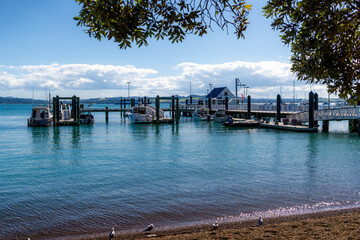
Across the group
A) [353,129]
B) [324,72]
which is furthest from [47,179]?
[353,129]

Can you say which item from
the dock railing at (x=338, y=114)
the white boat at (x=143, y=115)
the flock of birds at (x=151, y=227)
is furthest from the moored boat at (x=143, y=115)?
the flock of birds at (x=151, y=227)

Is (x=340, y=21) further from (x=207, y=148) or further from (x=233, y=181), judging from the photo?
(x=207, y=148)

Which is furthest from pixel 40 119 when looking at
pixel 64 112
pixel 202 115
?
pixel 202 115

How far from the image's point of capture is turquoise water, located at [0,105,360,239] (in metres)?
10.7

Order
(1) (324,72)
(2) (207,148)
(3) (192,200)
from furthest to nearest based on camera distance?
(2) (207,148), (3) (192,200), (1) (324,72)

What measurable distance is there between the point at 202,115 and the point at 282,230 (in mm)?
63954

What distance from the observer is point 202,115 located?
72.2 meters

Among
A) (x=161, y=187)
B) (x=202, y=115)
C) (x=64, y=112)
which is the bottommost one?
(x=161, y=187)

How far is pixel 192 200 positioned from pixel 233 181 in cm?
390

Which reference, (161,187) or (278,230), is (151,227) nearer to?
(278,230)

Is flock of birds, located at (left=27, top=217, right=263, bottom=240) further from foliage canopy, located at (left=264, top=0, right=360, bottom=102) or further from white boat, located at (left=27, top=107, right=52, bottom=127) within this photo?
white boat, located at (left=27, top=107, right=52, bottom=127)

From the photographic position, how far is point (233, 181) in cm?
1577

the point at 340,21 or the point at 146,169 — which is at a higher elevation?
the point at 340,21

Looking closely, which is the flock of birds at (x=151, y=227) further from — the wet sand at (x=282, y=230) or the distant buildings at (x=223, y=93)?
the distant buildings at (x=223, y=93)
